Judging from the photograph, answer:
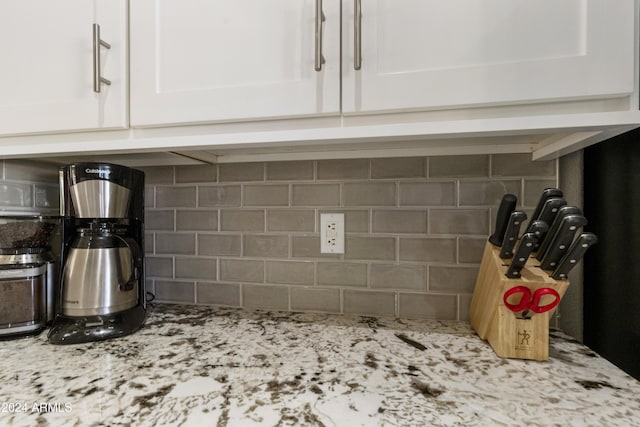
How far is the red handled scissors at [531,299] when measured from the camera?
2.10 feet

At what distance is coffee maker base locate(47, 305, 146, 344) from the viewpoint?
766mm

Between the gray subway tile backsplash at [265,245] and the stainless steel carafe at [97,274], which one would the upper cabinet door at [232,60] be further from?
the gray subway tile backsplash at [265,245]

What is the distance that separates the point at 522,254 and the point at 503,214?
163 mm

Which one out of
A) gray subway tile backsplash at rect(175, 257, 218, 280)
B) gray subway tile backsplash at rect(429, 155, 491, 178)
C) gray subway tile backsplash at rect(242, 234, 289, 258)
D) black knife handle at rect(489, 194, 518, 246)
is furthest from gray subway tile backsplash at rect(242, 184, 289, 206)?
black knife handle at rect(489, 194, 518, 246)

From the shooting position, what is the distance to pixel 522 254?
25.2 inches

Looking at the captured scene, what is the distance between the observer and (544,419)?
0.49 metres

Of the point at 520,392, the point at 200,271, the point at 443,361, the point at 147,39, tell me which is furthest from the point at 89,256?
the point at 520,392

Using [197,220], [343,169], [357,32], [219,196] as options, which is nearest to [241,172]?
[219,196]

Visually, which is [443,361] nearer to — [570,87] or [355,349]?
[355,349]

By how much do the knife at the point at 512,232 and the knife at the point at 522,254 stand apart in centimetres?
4

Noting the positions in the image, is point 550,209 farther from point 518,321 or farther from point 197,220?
point 197,220

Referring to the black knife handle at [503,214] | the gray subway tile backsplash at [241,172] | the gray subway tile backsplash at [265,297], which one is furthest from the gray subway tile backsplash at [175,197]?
the black knife handle at [503,214]

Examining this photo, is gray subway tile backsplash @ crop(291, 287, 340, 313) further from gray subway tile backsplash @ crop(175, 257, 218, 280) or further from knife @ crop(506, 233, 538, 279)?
knife @ crop(506, 233, 538, 279)

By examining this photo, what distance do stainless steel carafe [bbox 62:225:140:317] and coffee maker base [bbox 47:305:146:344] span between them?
0.6 inches
